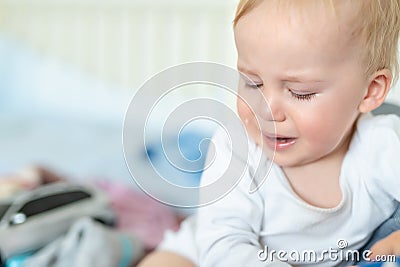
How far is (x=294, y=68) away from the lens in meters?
0.23

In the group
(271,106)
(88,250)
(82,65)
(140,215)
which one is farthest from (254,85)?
(82,65)

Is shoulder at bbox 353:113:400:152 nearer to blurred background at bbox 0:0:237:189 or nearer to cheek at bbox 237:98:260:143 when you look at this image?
cheek at bbox 237:98:260:143

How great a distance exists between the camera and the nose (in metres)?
0.24

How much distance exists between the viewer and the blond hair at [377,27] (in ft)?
0.79

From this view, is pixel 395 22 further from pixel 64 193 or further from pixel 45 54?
pixel 45 54

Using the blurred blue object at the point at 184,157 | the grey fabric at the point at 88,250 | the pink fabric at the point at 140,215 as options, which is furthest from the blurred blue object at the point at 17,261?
the blurred blue object at the point at 184,157

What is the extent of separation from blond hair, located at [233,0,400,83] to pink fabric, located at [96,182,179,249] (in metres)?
0.42

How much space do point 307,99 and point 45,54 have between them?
113 centimetres

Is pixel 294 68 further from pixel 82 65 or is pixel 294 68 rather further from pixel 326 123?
pixel 82 65

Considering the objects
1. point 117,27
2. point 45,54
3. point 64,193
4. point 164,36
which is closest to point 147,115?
point 64,193

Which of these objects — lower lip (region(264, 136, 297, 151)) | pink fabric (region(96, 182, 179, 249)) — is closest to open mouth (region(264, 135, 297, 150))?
lower lip (region(264, 136, 297, 151))

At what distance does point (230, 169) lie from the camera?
25cm

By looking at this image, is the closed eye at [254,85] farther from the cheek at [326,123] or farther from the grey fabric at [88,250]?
the grey fabric at [88,250]

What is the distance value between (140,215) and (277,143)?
0.47 m
